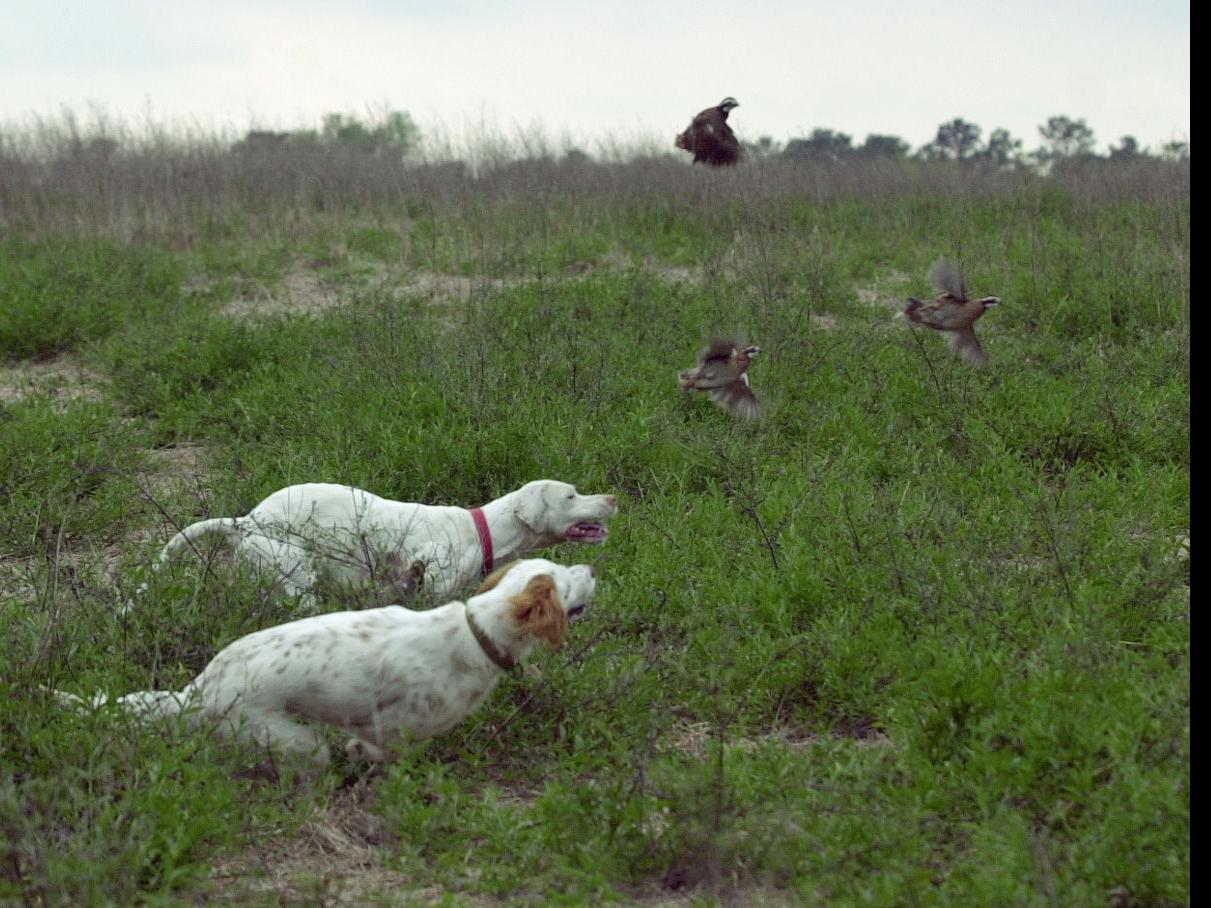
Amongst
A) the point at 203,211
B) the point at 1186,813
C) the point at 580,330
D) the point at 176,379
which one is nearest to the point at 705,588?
the point at 1186,813

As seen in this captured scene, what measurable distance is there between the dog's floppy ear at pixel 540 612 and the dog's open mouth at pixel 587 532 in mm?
1378

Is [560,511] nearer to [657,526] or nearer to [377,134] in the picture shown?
[657,526]

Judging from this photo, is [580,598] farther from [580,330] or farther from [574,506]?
[580,330]

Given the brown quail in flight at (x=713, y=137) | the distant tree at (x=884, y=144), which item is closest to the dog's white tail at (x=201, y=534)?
the brown quail in flight at (x=713, y=137)

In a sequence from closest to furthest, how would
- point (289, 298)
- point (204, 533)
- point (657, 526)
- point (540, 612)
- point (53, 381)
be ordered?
point (540, 612) < point (204, 533) < point (657, 526) < point (53, 381) < point (289, 298)

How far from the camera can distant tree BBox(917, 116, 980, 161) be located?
51.6 ft

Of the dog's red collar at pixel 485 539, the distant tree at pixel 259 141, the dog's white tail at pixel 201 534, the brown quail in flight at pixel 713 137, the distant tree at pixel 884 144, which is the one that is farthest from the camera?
the distant tree at pixel 884 144

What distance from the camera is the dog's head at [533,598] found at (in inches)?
137

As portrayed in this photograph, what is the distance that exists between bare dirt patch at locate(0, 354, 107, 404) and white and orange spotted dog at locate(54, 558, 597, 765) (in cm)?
429

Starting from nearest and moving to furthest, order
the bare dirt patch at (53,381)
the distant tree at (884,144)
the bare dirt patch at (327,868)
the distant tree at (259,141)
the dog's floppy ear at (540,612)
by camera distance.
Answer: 1. the bare dirt patch at (327,868)
2. the dog's floppy ear at (540,612)
3. the bare dirt patch at (53,381)
4. the distant tree at (259,141)
5. the distant tree at (884,144)

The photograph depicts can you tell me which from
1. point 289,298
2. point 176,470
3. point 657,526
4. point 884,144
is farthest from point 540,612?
point 884,144

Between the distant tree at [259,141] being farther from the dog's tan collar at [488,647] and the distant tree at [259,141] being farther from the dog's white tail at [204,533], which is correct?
the dog's tan collar at [488,647]

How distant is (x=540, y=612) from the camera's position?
3.49 metres

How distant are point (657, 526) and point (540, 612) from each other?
1964 millimetres
